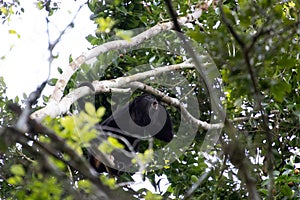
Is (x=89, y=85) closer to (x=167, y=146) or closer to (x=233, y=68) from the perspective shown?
(x=167, y=146)

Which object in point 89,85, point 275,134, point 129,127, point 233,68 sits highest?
point 129,127

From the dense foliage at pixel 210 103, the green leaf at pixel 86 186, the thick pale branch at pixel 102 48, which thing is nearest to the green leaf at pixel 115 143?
the green leaf at pixel 86 186

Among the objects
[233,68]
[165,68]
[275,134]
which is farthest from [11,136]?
[165,68]

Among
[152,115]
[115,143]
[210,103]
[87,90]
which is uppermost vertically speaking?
[152,115]

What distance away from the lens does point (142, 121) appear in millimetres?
6121

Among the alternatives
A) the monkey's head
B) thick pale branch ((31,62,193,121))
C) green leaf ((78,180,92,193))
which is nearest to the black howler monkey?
the monkey's head

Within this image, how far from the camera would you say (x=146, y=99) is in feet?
19.2

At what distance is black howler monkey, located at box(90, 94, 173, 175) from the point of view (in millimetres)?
5629

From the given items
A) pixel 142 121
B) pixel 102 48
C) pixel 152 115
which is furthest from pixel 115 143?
pixel 142 121

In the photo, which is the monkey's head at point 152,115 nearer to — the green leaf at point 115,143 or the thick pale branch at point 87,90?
the thick pale branch at point 87,90

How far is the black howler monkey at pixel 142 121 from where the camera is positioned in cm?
563

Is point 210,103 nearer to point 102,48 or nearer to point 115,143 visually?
point 102,48

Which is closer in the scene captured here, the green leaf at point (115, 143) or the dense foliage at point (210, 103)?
the green leaf at point (115, 143)

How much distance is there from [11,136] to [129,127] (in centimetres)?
463
